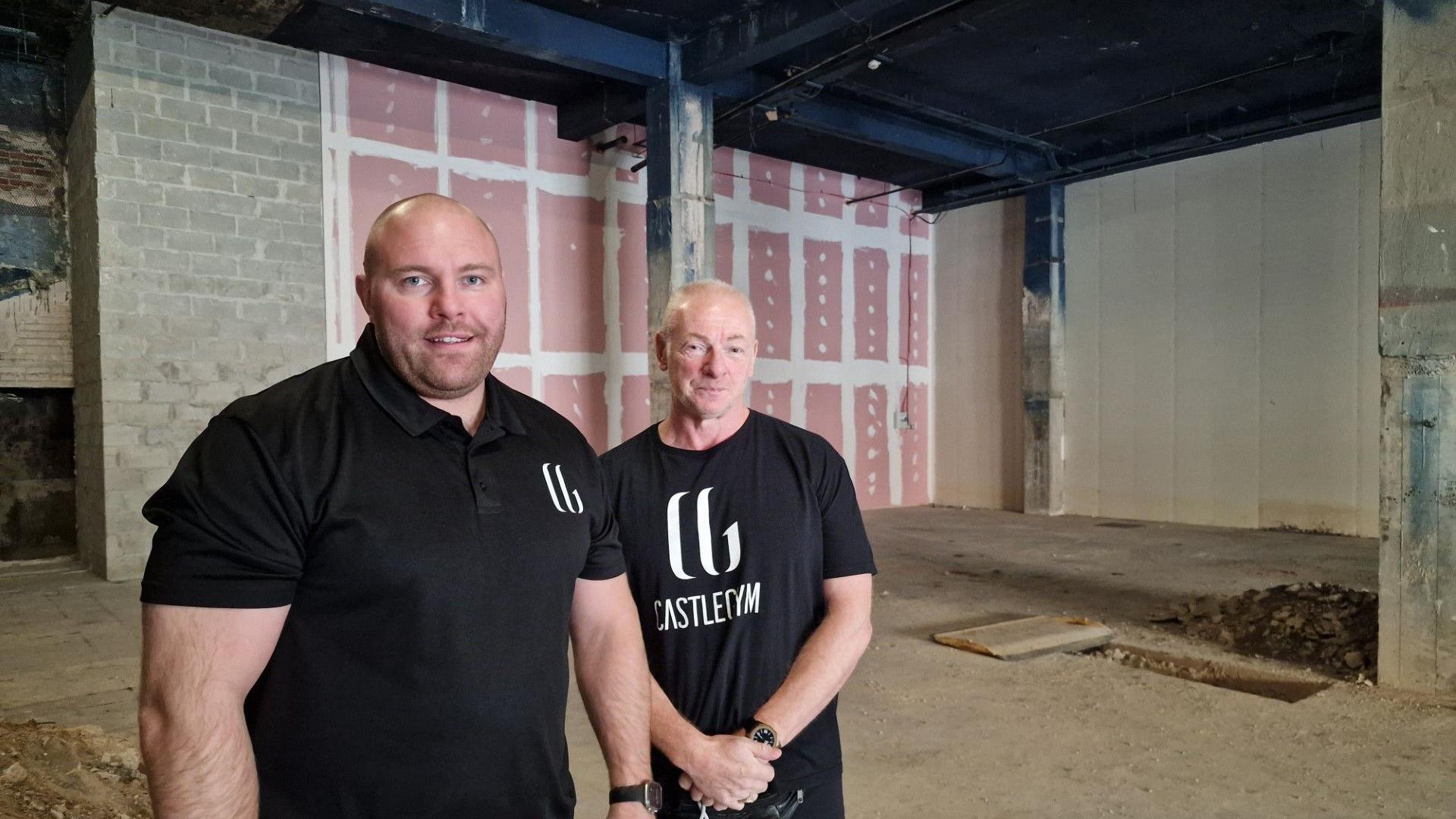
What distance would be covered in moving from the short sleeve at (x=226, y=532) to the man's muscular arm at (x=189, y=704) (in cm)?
3

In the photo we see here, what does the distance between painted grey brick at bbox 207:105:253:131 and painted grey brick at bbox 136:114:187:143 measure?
0.51 feet

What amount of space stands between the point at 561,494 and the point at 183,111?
21.4 feet

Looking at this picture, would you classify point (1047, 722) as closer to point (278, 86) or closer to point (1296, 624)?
point (1296, 624)

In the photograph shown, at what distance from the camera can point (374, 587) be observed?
119cm

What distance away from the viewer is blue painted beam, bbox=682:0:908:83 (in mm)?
6000

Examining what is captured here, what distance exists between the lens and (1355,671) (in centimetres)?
420

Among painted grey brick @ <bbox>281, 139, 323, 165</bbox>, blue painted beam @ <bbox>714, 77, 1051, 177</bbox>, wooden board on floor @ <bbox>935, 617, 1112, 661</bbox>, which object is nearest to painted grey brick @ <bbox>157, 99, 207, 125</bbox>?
painted grey brick @ <bbox>281, 139, 323, 165</bbox>

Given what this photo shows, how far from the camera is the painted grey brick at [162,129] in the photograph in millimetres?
6266

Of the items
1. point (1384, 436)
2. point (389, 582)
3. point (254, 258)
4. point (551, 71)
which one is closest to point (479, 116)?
point (551, 71)

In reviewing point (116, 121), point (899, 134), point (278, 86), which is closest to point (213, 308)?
point (116, 121)

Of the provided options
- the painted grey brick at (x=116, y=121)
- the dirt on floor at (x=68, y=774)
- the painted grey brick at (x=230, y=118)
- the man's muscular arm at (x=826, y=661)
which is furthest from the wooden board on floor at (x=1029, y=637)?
the painted grey brick at (x=116, y=121)

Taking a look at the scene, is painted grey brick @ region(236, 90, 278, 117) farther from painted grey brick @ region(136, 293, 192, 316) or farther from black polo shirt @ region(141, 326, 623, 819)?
black polo shirt @ region(141, 326, 623, 819)

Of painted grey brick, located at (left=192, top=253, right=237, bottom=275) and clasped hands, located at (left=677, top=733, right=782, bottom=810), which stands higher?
painted grey brick, located at (left=192, top=253, right=237, bottom=275)

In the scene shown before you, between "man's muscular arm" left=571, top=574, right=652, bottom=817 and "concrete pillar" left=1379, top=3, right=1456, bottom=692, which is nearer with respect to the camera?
"man's muscular arm" left=571, top=574, right=652, bottom=817
